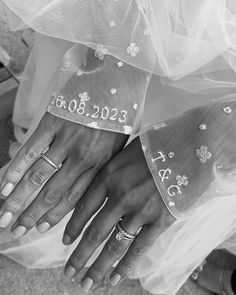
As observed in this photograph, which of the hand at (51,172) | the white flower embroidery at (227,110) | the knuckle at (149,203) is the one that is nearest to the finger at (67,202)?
the hand at (51,172)

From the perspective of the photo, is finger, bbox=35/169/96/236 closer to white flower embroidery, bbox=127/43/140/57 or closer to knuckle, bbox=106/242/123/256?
knuckle, bbox=106/242/123/256

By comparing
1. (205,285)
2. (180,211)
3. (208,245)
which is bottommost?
(205,285)

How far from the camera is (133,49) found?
654mm

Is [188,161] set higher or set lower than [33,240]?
higher

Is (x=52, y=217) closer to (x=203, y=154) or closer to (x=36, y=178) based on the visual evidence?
(x=36, y=178)

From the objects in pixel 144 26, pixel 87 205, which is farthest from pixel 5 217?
pixel 144 26

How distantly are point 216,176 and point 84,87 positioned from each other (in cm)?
25

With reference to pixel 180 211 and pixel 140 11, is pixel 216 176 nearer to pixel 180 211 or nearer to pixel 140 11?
pixel 180 211

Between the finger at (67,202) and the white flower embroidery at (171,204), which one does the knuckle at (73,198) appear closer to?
the finger at (67,202)

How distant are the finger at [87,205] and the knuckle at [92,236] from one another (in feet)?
0.06

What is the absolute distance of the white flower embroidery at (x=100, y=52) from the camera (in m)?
0.67

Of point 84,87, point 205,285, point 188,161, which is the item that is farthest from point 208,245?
point 84,87

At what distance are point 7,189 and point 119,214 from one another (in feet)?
0.59

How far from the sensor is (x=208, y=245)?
1044 mm
